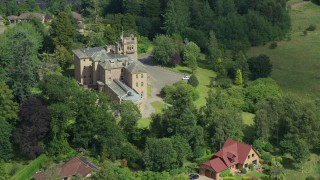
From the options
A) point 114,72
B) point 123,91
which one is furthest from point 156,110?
point 114,72

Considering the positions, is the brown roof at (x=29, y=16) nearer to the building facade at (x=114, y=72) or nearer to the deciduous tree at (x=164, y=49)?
the deciduous tree at (x=164, y=49)

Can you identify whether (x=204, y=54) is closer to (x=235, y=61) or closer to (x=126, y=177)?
(x=235, y=61)

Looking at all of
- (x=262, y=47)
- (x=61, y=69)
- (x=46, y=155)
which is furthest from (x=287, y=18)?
(x=46, y=155)

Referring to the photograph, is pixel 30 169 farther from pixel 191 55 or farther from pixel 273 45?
pixel 273 45

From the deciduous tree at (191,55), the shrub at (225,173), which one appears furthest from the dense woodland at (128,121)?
the deciduous tree at (191,55)

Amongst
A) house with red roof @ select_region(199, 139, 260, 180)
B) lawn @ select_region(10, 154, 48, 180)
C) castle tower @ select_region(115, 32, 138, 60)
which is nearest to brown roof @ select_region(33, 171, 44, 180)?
lawn @ select_region(10, 154, 48, 180)

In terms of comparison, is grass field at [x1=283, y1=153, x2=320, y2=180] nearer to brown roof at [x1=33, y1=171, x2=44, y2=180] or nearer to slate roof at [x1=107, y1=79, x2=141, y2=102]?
slate roof at [x1=107, y1=79, x2=141, y2=102]

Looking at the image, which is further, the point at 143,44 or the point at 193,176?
the point at 143,44
